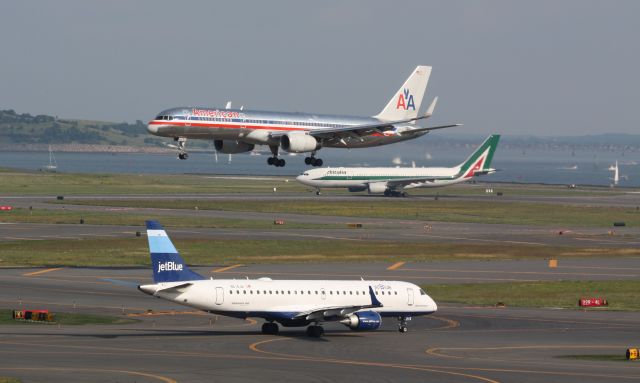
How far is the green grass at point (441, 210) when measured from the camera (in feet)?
442

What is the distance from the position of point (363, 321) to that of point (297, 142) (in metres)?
38.4

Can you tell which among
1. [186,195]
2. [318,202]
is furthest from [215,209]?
[186,195]

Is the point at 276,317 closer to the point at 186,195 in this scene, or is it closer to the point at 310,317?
the point at 310,317

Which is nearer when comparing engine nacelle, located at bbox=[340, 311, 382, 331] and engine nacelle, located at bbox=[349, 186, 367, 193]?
engine nacelle, located at bbox=[340, 311, 382, 331]

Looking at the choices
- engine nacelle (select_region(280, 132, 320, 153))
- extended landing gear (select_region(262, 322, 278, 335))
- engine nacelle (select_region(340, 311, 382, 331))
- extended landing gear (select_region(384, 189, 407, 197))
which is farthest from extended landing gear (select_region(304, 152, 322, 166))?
extended landing gear (select_region(384, 189, 407, 197))

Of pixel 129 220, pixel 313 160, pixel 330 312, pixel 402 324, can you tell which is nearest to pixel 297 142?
pixel 313 160

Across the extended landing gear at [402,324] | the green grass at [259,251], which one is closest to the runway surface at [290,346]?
the extended landing gear at [402,324]

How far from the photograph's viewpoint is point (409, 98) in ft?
352

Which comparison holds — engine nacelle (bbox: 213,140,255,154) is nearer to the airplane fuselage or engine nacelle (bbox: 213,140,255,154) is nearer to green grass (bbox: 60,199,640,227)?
the airplane fuselage

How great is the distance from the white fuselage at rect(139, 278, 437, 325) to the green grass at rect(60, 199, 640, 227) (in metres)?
71.0

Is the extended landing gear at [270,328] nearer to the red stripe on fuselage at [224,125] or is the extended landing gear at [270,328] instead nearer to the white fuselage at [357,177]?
the red stripe on fuselage at [224,125]

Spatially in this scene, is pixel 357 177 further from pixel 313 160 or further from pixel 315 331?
pixel 315 331

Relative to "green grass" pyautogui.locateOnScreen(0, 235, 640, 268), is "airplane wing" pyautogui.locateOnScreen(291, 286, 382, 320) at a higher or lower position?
lower

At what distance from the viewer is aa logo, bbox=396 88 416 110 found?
106 metres
